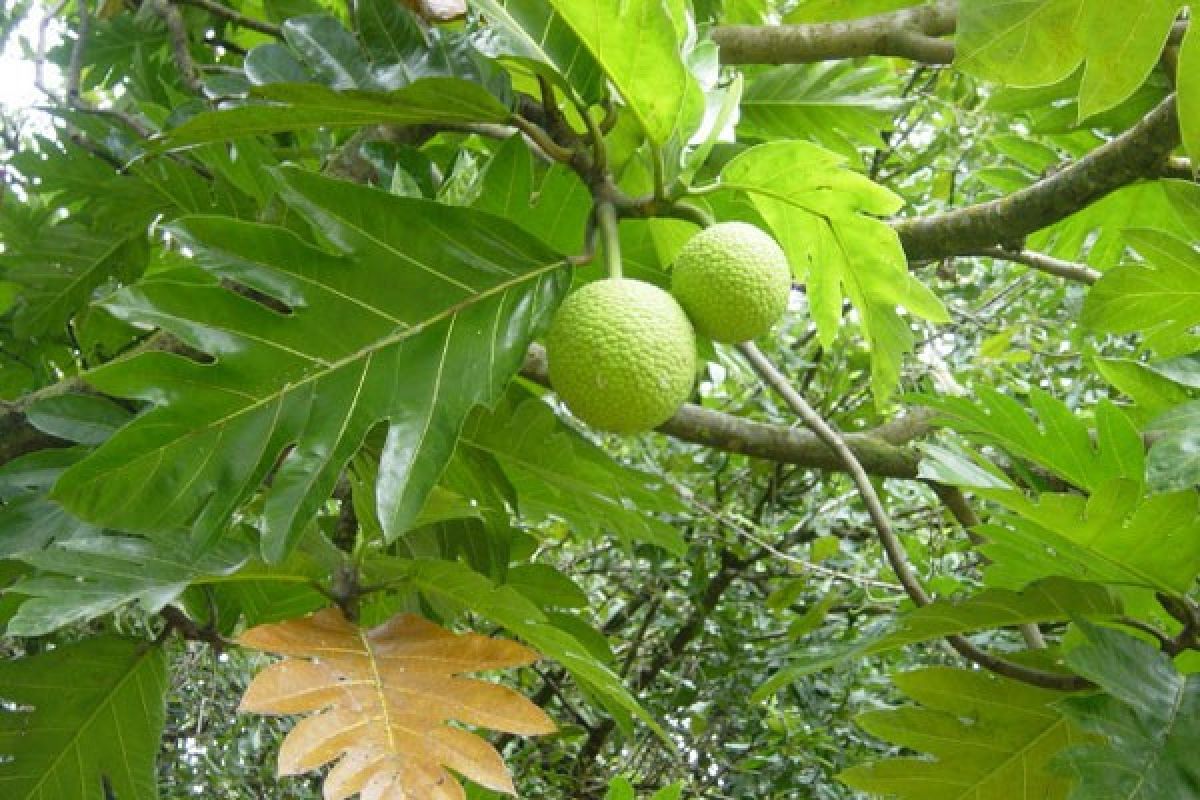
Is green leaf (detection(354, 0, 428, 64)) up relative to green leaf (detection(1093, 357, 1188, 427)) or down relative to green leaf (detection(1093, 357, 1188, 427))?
up

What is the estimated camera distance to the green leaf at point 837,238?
1.34m

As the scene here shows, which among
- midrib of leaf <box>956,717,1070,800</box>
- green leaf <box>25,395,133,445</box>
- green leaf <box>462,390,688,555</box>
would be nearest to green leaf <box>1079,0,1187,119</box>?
green leaf <box>462,390,688,555</box>

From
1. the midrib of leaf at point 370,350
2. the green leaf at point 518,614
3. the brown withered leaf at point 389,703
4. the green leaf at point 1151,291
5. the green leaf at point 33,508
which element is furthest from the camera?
the green leaf at point 1151,291

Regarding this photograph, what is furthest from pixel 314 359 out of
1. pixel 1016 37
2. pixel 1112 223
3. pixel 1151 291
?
pixel 1112 223

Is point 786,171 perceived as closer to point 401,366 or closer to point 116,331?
point 401,366

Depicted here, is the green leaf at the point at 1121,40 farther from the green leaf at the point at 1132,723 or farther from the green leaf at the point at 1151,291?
the green leaf at the point at 1132,723

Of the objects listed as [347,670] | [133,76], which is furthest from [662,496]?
[133,76]

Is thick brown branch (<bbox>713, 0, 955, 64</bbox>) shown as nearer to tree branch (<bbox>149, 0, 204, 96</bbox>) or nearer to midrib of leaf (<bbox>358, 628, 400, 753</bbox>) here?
tree branch (<bbox>149, 0, 204, 96</bbox>)

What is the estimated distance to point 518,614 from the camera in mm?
1329

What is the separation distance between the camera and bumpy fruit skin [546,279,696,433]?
1.21m

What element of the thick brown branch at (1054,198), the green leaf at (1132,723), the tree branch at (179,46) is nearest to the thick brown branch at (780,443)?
the thick brown branch at (1054,198)

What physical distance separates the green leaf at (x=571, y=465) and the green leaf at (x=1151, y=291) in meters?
0.64

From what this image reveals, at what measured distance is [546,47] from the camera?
127 centimetres

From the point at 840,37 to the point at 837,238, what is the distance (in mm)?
576
